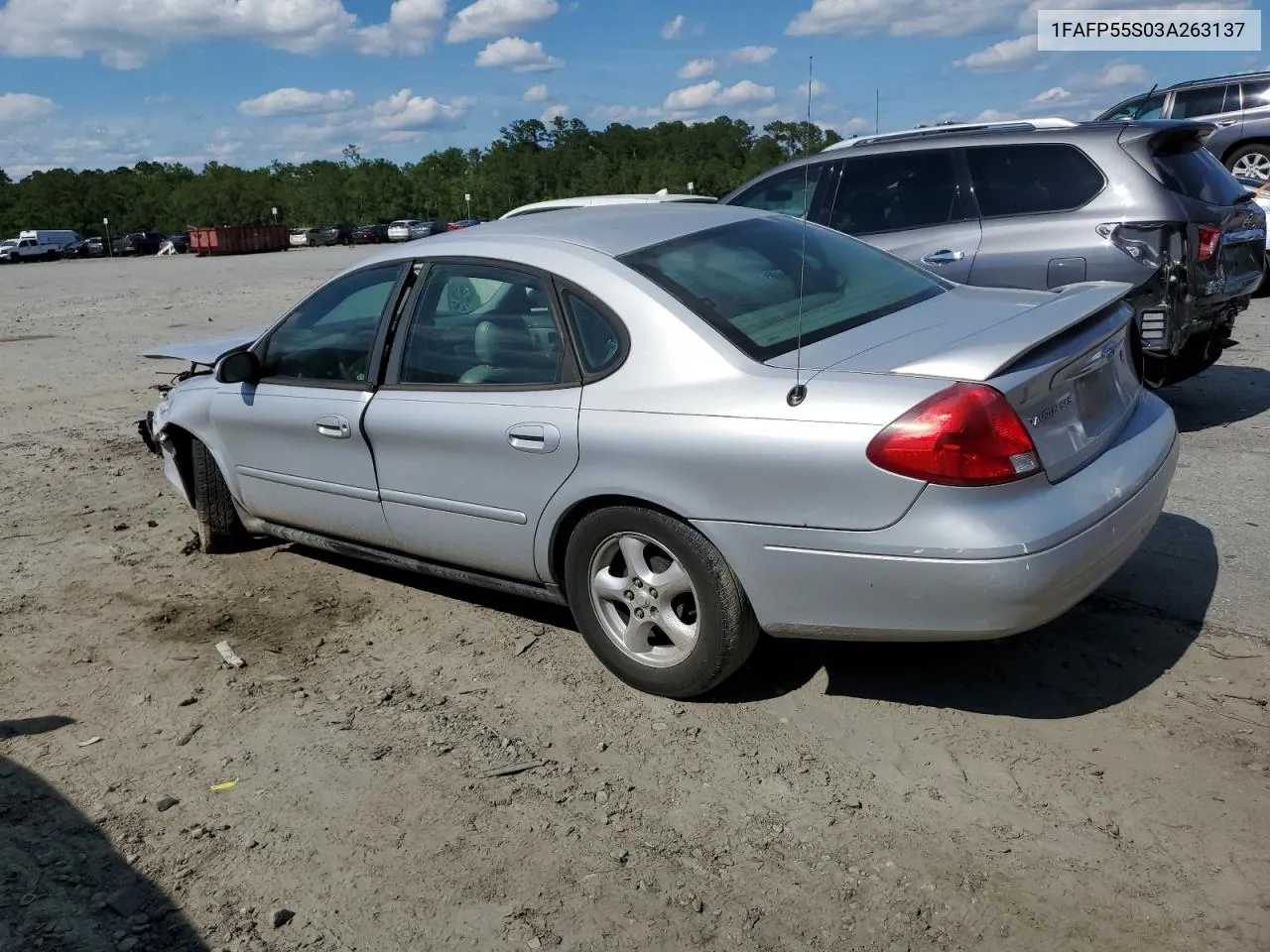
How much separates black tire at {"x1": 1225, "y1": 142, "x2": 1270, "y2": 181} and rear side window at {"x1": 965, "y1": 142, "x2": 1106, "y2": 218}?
9895 mm

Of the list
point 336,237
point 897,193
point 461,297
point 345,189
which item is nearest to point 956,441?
point 461,297

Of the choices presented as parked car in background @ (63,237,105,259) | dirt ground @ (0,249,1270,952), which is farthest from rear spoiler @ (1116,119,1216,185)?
parked car in background @ (63,237,105,259)

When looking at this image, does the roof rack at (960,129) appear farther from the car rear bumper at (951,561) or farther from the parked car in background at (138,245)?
the parked car in background at (138,245)

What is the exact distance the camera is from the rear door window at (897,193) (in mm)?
7318

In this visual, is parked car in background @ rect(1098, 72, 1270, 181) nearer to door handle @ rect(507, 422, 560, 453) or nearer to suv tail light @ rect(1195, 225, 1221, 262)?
suv tail light @ rect(1195, 225, 1221, 262)

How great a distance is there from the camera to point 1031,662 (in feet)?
13.0

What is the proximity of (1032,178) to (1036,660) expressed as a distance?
3.99 meters

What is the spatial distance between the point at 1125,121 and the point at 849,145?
1894 millimetres

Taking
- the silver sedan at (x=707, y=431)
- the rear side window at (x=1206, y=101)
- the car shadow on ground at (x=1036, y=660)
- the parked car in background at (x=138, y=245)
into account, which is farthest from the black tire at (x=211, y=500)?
the parked car in background at (x=138, y=245)

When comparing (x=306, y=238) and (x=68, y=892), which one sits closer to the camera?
(x=68, y=892)

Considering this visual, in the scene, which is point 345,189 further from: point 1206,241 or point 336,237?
point 1206,241

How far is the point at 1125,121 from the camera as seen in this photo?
22.4 feet

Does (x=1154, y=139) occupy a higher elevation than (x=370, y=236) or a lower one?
lower

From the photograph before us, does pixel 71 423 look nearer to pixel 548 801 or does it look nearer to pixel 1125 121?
pixel 548 801
